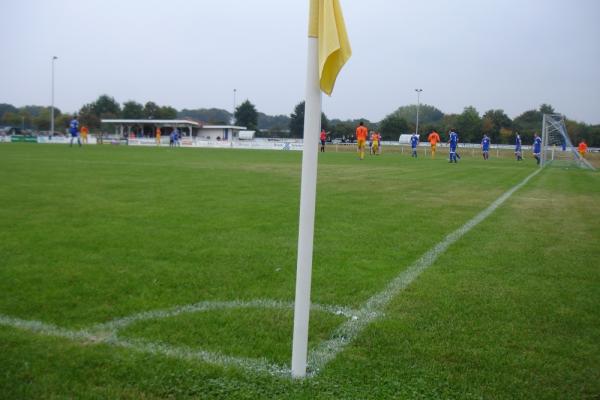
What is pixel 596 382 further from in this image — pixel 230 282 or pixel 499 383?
pixel 230 282

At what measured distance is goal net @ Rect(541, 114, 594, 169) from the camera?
95.6ft

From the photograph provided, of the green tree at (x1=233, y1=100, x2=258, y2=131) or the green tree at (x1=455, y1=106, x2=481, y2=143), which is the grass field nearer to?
the green tree at (x1=455, y1=106, x2=481, y2=143)

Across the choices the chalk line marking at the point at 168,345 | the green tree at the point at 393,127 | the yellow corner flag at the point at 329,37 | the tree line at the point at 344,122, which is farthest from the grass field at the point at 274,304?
the green tree at the point at 393,127

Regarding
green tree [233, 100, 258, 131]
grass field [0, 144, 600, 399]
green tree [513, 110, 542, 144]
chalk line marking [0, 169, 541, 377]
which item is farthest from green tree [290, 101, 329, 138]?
chalk line marking [0, 169, 541, 377]

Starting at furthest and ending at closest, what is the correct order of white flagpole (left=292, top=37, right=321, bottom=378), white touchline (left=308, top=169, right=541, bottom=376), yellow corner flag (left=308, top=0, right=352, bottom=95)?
white touchline (left=308, top=169, right=541, bottom=376), white flagpole (left=292, top=37, right=321, bottom=378), yellow corner flag (left=308, top=0, right=352, bottom=95)

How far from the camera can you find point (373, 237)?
673 centimetres

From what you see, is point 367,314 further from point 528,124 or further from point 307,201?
point 528,124

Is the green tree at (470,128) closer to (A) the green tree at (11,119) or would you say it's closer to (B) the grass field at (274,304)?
(B) the grass field at (274,304)

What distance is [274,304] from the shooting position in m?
4.09

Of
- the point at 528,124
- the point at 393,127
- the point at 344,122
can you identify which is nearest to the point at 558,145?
the point at 528,124

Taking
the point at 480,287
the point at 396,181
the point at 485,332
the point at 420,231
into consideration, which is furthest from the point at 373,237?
the point at 396,181

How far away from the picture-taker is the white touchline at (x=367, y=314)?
3146 millimetres

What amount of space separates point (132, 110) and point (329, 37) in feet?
353

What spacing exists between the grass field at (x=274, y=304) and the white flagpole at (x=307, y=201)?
0.22 m
